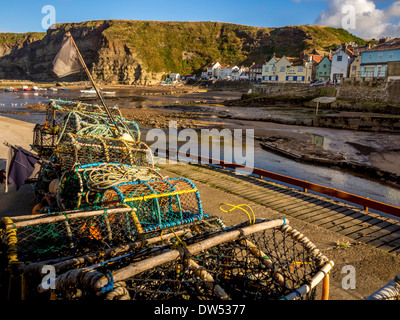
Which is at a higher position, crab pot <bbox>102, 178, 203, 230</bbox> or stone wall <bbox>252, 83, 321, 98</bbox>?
stone wall <bbox>252, 83, 321, 98</bbox>

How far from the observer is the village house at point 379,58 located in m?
40.3

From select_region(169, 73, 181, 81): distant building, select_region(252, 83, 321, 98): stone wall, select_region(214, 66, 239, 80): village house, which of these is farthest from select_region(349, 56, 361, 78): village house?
select_region(169, 73, 181, 81): distant building

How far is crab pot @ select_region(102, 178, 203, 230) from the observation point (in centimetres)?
427

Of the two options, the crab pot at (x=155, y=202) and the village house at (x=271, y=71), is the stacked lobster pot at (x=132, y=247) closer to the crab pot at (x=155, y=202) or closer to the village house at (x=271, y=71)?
the crab pot at (x=155, y=202)

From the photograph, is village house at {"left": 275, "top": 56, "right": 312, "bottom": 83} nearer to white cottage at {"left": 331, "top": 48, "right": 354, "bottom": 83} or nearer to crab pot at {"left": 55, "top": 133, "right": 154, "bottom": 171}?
white cottage at {"left": 331, "top": 48, "right": 354, "bottom": 83}

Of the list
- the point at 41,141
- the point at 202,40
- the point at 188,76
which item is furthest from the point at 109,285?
the point at 202,40

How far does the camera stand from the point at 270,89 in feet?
173

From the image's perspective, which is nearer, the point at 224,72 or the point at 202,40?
the point at 224,72

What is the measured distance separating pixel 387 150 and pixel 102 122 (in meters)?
19.0

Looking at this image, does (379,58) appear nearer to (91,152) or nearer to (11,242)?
(91,152)

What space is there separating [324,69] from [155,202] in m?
Result: 66.4

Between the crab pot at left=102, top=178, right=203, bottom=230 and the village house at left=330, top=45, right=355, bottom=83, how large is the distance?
57.1 m

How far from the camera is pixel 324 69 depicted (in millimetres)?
62375

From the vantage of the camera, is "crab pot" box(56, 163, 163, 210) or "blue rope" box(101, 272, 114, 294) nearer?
"blue rope" box(101, 272, 114, 294)
